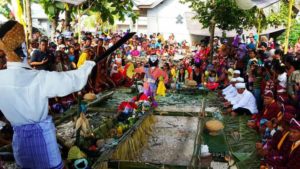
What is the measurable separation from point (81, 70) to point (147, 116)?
4.83 meters

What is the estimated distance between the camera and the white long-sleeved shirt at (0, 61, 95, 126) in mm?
2424

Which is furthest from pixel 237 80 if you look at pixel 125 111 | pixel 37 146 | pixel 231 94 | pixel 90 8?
pixel 37 146

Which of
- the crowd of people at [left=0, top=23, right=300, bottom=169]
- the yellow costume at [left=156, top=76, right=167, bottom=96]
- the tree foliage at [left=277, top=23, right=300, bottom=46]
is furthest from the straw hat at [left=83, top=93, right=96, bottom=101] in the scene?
the tree foliage at [left=277, top=23, right=300, bottom=46]

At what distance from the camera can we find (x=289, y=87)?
23.9 ft

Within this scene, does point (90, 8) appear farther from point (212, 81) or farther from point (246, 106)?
point (246, 106)

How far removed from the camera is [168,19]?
77.3 feet

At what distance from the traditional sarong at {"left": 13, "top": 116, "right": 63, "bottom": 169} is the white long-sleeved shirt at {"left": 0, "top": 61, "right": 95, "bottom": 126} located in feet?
0.22

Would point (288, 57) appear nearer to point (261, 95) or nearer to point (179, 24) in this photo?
point (261, 95)

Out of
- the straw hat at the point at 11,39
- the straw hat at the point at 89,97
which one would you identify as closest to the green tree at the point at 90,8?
the straw hat at the point at 89,97

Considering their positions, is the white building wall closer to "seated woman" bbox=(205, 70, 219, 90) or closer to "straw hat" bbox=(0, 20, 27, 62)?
"seated woman" bbox=(205, 70, 219, 90)

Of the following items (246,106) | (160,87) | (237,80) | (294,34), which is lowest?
(246,106)

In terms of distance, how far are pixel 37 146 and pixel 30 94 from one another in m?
0.42

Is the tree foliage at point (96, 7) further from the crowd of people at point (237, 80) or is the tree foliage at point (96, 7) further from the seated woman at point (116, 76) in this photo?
the seated woman at point (116, 76)

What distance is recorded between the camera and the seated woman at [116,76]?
12.4 meters
